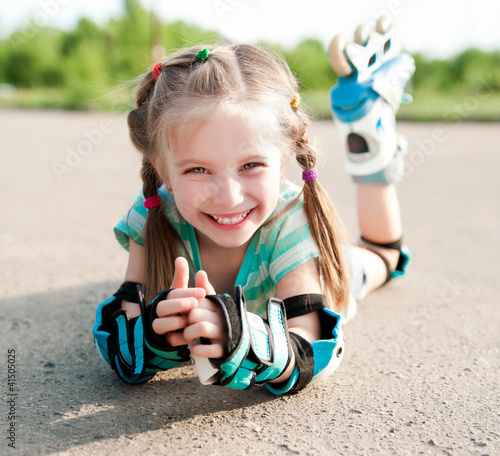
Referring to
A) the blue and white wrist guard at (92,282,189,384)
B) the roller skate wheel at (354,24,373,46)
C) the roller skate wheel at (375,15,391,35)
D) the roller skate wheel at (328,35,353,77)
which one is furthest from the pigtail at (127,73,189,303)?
the roller skate wheel at (375,15,391,35)

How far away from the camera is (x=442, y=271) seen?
2.83m

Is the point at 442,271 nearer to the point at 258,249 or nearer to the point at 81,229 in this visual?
the point at 258,249

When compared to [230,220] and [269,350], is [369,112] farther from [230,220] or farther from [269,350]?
[269,350]

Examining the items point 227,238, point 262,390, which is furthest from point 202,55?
point 262,390

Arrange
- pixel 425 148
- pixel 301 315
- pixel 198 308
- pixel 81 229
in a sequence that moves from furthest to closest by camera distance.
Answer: pixel 425 148 < pixel 81 229 < pixel 301 315 < pixel 198 308

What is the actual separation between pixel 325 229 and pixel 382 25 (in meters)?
1.26

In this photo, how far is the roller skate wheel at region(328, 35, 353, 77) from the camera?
228 cm

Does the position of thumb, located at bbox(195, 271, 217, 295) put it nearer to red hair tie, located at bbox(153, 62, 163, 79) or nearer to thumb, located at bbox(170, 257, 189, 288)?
thumb, located at bbox(170, 257, 189, 288)

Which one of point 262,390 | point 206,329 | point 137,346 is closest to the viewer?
point 206,329

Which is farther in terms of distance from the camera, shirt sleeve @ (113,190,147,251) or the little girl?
shirt sleeve @ (113,190,147,251)

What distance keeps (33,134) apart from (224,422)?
8573mm

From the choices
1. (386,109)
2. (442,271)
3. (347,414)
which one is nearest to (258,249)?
(347,414)

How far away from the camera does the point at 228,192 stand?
1.53 m

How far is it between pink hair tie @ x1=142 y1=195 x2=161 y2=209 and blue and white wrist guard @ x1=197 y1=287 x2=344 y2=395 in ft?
1.87
